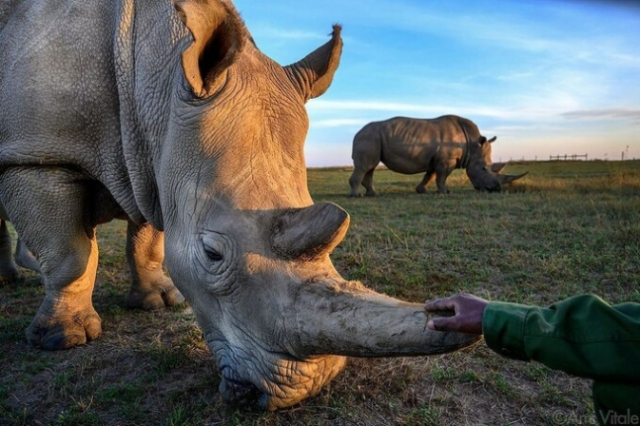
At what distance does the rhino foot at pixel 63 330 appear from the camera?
3203 mm

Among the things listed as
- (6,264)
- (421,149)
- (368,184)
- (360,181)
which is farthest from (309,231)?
(421,149)

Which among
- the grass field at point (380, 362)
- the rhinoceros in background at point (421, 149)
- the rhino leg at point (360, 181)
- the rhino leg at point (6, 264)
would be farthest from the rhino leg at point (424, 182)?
the rhino leg at point (6, 264)

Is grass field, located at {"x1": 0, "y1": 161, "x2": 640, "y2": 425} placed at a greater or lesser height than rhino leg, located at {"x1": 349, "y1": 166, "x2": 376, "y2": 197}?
lesser

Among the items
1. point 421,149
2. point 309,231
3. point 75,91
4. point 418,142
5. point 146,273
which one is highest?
point 418,142

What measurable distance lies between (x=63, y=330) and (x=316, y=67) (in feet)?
6.83

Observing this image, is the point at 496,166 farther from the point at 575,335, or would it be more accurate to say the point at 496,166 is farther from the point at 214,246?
the point at 575,335

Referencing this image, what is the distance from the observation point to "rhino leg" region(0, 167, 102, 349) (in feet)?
10.2

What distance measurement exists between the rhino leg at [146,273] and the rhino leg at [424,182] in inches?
431

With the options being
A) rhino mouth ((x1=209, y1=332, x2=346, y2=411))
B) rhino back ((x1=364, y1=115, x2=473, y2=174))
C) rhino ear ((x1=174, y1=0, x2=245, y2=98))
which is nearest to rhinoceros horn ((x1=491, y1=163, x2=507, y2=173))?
rhino back ((x1=364, y1=115, x2=473, y2=174))

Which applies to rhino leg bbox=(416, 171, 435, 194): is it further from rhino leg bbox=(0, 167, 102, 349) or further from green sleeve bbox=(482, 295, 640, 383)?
green sleeve bbox=(482, 295, 640, 383)

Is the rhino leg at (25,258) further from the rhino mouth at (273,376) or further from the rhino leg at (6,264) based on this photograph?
the rhino mouth at (273,376)

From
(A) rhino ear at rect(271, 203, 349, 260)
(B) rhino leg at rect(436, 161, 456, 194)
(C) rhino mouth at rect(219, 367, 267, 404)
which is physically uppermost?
(B) rhino leg at rect(436, 161, 456, 194)

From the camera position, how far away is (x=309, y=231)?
191cm

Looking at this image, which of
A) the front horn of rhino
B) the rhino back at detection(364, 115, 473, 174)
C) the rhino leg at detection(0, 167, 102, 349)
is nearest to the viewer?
the front horn of rhino
